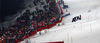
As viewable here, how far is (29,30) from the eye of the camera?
18.0 feet

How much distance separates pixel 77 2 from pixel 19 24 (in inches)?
196

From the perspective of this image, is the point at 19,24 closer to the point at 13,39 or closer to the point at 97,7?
the point at 13,39

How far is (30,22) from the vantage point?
5777mm

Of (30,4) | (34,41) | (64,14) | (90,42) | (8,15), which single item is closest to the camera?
(90,42)

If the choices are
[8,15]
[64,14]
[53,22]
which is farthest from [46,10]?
[8,15]

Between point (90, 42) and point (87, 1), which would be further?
point (87, 1)

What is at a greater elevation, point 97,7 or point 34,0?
point 34,0

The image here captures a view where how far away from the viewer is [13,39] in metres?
4.86

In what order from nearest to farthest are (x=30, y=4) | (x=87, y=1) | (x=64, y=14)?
(x=30, y=4) → (x=64, y=14) → (x=87, y=1)

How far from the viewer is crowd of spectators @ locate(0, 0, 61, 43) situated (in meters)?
4.90

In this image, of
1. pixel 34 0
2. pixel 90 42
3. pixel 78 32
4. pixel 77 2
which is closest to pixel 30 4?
pixel 34 0

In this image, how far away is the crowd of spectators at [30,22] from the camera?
4904 mm

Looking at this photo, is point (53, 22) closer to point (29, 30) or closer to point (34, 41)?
point (29, 30)

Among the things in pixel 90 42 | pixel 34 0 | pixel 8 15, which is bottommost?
pixel 90 42
